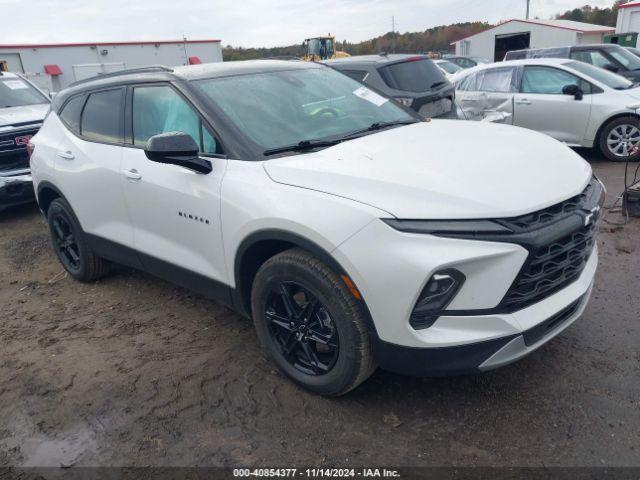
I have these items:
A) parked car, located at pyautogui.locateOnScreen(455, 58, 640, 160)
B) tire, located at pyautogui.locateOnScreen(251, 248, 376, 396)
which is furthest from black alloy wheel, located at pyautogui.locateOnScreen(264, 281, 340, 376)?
parked car, located at pyautogui.locateOnScreen(455, 58, 640, 160)

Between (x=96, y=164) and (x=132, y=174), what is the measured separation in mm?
549

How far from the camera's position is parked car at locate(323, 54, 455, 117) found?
22.1 ft

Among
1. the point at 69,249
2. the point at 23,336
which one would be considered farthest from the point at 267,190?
the point at 69,249

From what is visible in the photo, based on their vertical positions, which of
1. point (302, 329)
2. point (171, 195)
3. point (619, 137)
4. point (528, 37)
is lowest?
point (619, 137)

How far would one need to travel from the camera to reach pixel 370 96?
3.92m

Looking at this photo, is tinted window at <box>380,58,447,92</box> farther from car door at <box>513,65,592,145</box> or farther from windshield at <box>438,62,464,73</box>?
windshield at <box>438,62,464,73</box>

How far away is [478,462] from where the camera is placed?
2.43 m

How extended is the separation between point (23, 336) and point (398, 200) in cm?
315

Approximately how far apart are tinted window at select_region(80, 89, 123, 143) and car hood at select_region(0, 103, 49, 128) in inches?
143

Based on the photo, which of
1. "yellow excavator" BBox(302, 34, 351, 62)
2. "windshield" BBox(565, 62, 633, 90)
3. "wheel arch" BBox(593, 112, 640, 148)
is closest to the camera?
"wheel arch" BBox(593, 112, 640, 148)

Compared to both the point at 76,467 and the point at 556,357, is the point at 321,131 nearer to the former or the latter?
the point at 556,357

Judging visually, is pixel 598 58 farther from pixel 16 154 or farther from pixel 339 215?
pixel 339 215

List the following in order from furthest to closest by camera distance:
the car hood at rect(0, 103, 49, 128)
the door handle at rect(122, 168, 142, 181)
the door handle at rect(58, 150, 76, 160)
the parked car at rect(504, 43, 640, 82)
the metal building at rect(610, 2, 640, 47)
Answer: the metal building at rect(610, 2, 640, 47)
the parked car at rect(504, 43, 640, 82)
the car hood at rect(0, 103, 49, 128)
the door handle at rect(58, 150, 76, 160)
the door handle at rect(122, 168, 142, 181)

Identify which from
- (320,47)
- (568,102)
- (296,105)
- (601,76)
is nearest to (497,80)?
(568,102)
